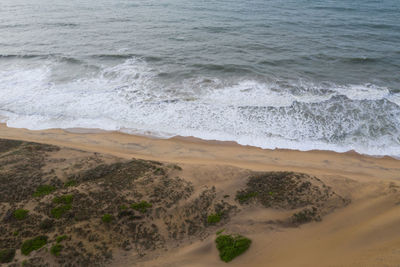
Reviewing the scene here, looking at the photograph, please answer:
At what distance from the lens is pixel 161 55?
2022cm

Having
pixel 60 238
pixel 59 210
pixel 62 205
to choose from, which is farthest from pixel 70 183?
pixel 60 238

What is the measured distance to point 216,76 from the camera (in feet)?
54.6

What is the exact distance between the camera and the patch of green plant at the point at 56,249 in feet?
15.9

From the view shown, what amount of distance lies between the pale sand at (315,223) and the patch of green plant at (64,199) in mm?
2115

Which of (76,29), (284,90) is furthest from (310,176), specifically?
(76,29)

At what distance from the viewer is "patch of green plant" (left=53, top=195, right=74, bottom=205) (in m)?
5.85

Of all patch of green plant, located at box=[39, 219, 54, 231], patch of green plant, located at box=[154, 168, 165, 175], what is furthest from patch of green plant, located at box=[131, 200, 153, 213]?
patch of green plant, located at box=[39, 219, 54, 231]

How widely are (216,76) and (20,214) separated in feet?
45.0

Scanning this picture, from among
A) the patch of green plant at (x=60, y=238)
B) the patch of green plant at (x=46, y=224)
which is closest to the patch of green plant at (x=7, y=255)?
the patch of green plant at (x=46, y=224)

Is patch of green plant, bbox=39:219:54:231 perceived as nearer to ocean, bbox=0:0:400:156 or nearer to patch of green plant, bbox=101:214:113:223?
patch of green plant, bbox=101:214:113:223

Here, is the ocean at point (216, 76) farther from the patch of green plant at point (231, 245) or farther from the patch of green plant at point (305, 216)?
the patch of green plant at point (231, 245)

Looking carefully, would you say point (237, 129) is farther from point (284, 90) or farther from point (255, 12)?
point (255, 12)

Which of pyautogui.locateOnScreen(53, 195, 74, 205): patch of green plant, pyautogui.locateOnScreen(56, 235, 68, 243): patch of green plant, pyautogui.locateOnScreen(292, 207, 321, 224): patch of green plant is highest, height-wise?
pyautogui.locateOnScreen(53, 195, 74, 205): patch of green plant

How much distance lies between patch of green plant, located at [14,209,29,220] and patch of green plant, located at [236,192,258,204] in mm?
5171
